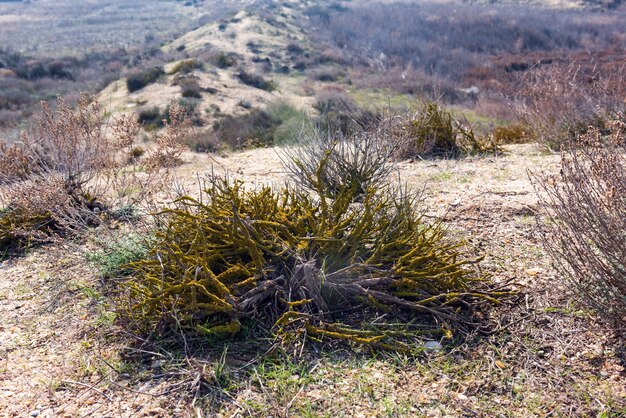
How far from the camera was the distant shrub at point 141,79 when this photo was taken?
64.6ft

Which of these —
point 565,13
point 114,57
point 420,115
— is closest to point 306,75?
point 114,57

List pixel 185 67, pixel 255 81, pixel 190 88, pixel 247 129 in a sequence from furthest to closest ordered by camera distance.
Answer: pixel 255 81, pixel 185 67, pixel 190 88, pixel 247 129

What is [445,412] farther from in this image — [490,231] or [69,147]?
[69,147]

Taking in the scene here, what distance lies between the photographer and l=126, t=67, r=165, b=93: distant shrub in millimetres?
19688

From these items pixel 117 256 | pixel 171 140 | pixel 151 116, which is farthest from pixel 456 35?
pixel 117 256

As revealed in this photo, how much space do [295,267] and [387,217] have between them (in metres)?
0.82

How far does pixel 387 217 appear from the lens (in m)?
3.50

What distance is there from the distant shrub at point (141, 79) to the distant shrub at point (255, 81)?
3.41 m

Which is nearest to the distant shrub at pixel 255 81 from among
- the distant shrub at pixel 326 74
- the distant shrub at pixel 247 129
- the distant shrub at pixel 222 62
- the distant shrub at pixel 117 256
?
the distant shrub at pixel 222 62

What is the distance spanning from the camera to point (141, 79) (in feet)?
65.4

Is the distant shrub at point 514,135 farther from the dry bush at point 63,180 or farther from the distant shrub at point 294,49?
the distant shrub at point 294,49

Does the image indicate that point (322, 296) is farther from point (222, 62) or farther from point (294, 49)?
point (294, 49)

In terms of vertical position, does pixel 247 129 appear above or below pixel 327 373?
below

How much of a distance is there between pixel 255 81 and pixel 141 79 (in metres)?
4.67
